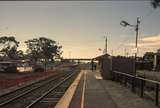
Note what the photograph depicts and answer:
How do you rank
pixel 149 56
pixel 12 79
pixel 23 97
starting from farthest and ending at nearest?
1. pixel 149 56
2. pixel 12 79
3. pixel 23 97

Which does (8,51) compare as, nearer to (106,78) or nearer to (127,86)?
(106,78)

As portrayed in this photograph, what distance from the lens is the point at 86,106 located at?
16734 millimetres

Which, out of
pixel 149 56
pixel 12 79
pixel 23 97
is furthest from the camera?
pixel 149 56

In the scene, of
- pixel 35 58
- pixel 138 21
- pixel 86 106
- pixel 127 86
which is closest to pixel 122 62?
pixel 138 21

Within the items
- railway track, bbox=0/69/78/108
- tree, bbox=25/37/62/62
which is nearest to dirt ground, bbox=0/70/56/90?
railway track, bbox=0/69/78/108

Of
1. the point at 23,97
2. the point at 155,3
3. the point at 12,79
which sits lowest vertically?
the point at 23,97

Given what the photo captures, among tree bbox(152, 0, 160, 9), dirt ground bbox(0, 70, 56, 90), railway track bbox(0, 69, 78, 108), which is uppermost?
tree bbox(152, 0, 160, 9)

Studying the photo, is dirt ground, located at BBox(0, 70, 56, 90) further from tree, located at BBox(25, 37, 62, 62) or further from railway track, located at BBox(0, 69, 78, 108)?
tree, located at BBox(25, 37, 62, 62)

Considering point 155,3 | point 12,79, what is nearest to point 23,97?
point 155,3

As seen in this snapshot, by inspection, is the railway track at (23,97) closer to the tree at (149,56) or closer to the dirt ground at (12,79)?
the dirt ground at (12,79)

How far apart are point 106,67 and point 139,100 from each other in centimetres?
2481

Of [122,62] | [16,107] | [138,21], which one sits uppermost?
[138,21]

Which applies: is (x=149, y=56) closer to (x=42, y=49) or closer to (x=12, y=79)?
(x=42, y=49)

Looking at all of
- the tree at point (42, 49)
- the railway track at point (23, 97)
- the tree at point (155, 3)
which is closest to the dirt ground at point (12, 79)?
the railway track at point (23, 97)
